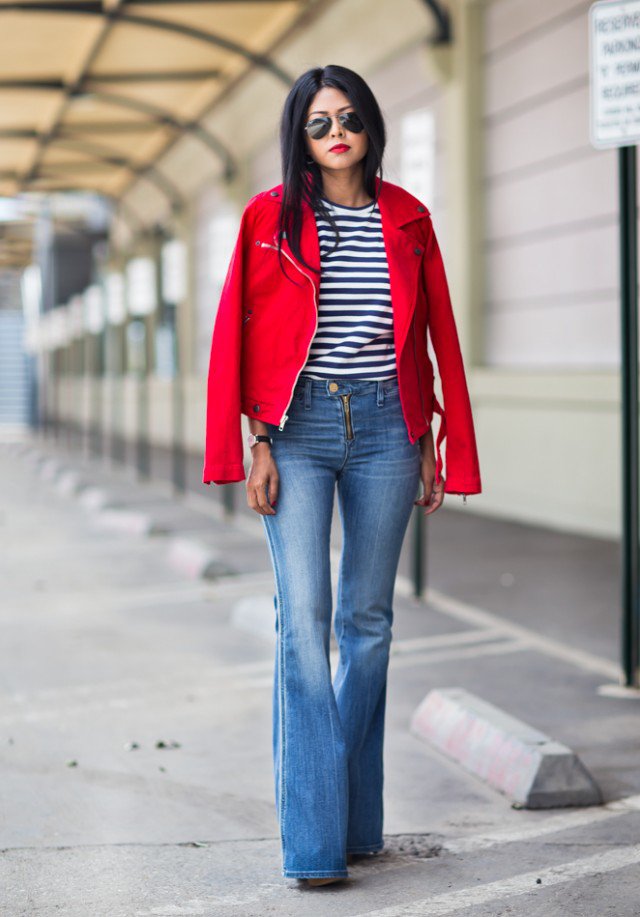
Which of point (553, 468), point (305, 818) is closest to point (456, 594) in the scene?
point (553, 468)

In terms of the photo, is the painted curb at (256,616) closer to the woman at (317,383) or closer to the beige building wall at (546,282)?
the woman at (317,383)

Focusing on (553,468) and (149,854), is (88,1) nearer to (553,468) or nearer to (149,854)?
(553,468)

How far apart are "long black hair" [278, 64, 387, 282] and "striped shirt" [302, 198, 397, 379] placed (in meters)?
0.06

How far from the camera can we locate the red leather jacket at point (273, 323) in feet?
10.5

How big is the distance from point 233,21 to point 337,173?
13758 mm

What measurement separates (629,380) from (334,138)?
2222 millimetres

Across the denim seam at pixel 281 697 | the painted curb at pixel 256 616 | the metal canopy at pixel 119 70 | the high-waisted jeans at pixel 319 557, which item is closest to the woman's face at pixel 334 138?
the high-waisted jeans at pixel 319 557

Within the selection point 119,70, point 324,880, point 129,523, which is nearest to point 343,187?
point 324,880

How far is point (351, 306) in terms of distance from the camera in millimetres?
3232

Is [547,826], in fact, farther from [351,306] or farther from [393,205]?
[393,205]

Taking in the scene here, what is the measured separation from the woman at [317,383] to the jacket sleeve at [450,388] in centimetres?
6

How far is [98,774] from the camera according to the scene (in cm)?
439

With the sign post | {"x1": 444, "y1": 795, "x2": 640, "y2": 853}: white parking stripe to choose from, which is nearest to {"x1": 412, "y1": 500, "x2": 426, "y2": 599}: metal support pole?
the sign post

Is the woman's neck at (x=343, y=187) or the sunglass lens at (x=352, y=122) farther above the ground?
the sunglass lens at (x=352, y=122)
